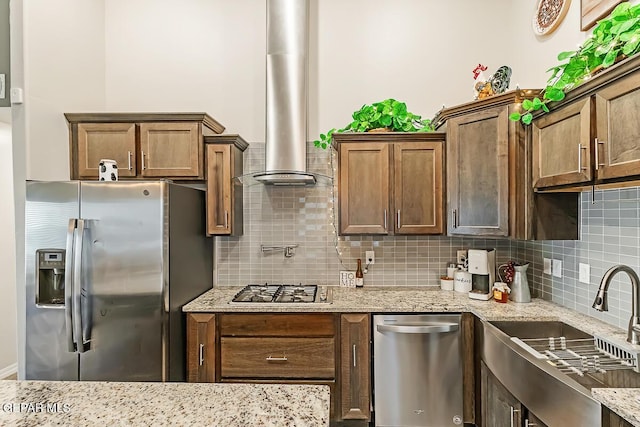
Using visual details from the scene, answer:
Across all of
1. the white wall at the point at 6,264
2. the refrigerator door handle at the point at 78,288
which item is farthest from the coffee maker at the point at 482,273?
the white wall at the point at 6,264

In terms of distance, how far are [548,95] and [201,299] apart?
249 cm

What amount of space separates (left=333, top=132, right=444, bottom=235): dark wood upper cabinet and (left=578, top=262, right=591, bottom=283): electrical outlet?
87cm

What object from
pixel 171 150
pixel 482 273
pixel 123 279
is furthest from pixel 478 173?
Result: pixel 123 279

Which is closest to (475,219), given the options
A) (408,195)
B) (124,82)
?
(408,195)

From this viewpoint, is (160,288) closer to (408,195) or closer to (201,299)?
(201,299)

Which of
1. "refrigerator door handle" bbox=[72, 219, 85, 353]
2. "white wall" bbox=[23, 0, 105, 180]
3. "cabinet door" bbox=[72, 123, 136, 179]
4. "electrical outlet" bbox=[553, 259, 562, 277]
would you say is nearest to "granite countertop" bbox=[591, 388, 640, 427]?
"electrical outlet" bbox=[553, 259, 562, 277]

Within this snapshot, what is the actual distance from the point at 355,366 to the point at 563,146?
1769mm

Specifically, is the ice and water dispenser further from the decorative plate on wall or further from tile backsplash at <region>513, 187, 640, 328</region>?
the decorative plate on wall

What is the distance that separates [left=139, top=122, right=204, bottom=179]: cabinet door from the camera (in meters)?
2.83

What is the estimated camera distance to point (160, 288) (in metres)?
2.33

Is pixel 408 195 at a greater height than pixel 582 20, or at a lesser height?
lesser

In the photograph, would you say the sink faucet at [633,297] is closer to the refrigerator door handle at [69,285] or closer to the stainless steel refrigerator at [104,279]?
the stainless steel refrigerator at [104,279]

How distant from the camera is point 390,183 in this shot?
283cm

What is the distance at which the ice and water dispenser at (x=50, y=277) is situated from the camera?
232cm
